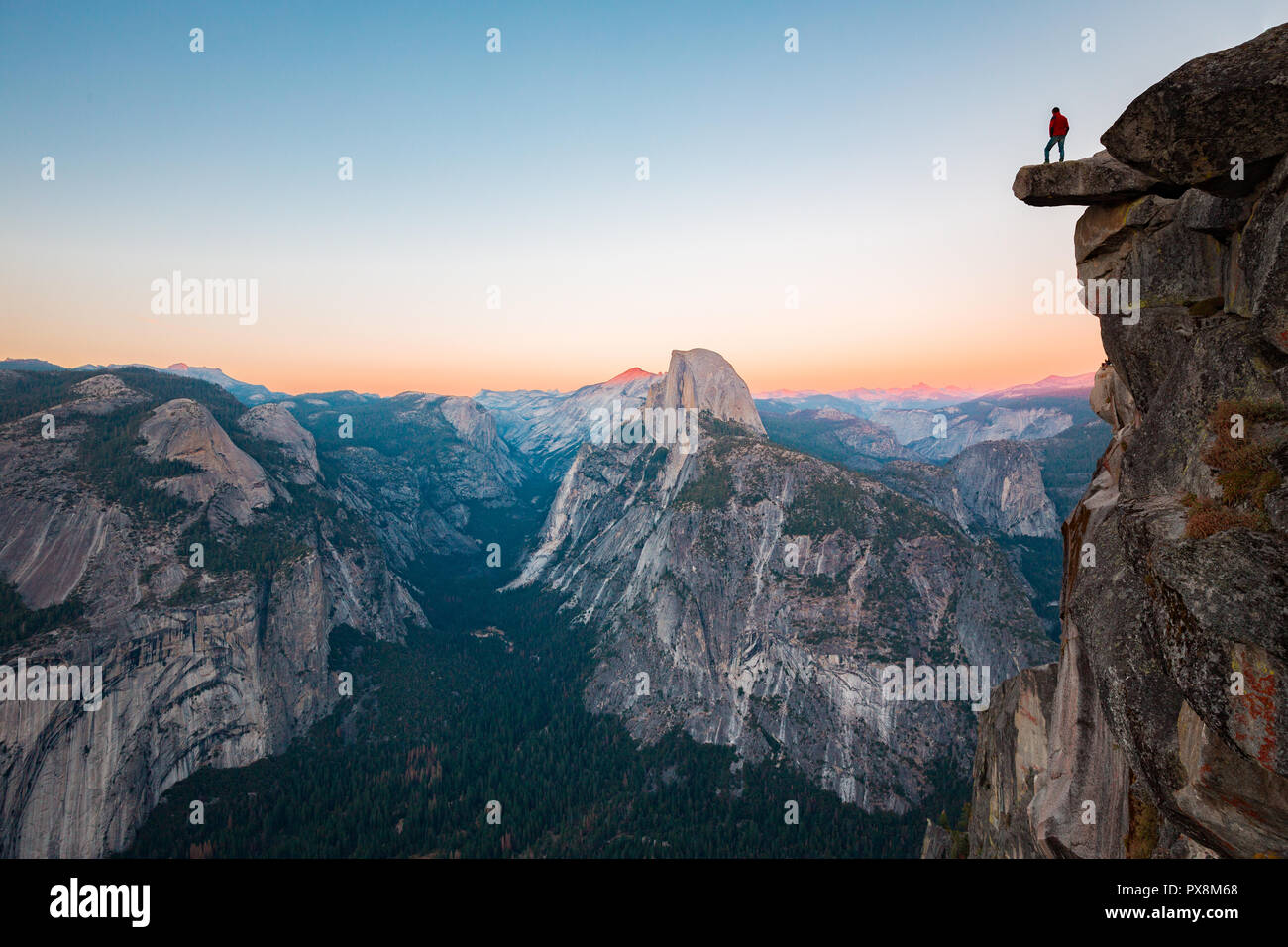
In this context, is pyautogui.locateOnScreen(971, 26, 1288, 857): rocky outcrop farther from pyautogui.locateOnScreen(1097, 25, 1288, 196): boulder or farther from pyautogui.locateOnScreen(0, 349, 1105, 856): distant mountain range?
pyautogui.locateOnScreen(0, 349, 1105, 856): distant mountain range

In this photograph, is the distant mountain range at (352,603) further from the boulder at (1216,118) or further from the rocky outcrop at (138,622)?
the boulder at (1216,118)

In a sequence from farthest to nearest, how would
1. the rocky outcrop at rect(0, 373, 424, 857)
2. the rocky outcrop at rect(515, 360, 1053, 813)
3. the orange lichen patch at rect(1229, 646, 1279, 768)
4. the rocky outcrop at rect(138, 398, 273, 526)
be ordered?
the rocky outcrop at rect(138, 398, 273, 526) → the rocky outcrop at rect(515, 360, 1053, 813) → the rocky outcrop at rect(0, 373, 424, 857) → the orange lichen patch at rect(1229, 646, 1279, 768)

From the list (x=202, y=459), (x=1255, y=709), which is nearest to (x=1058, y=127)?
(x=1255, y=709)

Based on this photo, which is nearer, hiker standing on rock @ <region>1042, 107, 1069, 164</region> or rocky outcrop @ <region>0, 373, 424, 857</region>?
hiker standing on rock @ <region>1042, 107, 1069, 164</region>

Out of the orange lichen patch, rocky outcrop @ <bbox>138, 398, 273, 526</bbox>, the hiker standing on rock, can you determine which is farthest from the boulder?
rocky outcrop @ <bbox>138, 398, 273, 526</bbox>

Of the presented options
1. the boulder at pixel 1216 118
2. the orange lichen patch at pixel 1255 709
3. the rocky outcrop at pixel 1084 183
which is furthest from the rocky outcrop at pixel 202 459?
the orange lichen patch at pixel 1255 709

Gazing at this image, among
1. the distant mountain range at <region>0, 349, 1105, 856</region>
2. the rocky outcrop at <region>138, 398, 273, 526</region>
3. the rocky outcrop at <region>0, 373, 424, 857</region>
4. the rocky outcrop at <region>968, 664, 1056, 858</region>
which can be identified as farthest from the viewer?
the rocky outcrop at <region>138, 398, 273, 526</region>

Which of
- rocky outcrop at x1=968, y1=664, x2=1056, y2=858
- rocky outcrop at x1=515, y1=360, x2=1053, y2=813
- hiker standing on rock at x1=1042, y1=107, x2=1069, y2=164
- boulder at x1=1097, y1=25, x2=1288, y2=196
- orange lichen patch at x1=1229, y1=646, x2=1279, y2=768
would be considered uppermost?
hiker standing on rock at x1=1042, y1=107, x2=1069, y2=164

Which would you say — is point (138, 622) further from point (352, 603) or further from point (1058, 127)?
point (1058, 127)

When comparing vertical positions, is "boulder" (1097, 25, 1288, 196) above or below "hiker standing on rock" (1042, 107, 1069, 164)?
below
